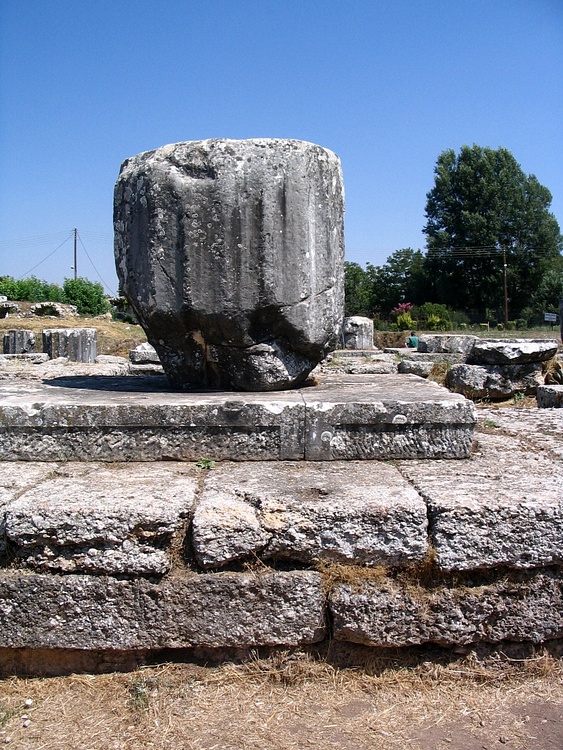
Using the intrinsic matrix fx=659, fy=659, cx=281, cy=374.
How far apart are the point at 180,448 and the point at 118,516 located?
623 millimetres

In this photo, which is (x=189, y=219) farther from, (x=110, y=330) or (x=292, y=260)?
(x=110, y=330)

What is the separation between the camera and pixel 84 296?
109ft

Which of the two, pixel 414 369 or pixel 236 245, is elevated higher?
pixel 236 245

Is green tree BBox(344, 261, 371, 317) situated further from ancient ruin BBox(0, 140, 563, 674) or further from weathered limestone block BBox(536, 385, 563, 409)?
ancient ruin BBox(0, 140, 563, 674)

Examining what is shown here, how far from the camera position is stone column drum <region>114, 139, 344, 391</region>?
3.01m

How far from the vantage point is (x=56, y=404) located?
285 cm

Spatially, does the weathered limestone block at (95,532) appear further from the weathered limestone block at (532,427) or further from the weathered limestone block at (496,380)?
the weathered limestone block at (496,380)

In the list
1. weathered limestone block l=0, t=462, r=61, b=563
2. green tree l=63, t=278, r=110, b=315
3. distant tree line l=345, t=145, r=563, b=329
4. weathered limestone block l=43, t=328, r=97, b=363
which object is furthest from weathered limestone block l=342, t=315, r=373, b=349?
distant tree line l=345, t=145, r=563, b=329

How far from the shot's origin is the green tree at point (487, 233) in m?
41.0

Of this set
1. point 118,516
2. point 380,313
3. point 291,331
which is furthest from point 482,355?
point 380,313

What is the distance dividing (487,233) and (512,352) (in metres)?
35.2

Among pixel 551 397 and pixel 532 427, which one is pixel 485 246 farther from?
pixel 532 427

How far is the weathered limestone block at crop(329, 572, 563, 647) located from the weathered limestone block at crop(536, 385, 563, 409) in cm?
380

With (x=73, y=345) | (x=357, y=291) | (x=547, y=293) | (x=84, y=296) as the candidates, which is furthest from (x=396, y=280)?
(x=73, y=345)
